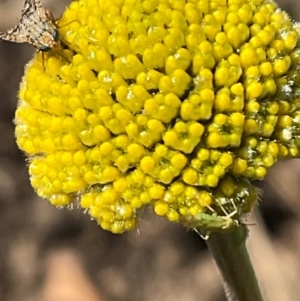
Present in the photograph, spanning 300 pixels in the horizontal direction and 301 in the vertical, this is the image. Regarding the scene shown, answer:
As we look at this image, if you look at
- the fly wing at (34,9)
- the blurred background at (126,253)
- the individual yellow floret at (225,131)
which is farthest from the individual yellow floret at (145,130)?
the blurred background at (126,253)

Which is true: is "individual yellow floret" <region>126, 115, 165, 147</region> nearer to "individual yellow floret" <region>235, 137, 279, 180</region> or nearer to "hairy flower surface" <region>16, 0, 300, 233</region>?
"hairy flower surface" <region>16, 0, 300, 233</region>

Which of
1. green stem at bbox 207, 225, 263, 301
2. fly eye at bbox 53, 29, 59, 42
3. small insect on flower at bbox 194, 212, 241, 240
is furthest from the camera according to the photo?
green stem at bbox 207, 225, 263, 301

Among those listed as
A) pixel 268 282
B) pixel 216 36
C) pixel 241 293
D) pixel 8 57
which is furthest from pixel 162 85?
pixel 8 57

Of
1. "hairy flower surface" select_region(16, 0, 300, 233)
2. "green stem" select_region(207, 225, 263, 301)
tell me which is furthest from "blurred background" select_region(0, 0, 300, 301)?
"hairy flower surface" select_region(16, 0, 300, 233)

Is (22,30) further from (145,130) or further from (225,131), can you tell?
(225,131)

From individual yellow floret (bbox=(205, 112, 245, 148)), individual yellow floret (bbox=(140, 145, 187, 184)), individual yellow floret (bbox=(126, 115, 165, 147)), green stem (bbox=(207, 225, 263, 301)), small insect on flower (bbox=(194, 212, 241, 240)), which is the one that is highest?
individual yellow floret (bbox=(205, 112, 245, 148))

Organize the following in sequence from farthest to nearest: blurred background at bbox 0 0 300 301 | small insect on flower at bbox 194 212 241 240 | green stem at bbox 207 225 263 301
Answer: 1. blurred background at bbox 0 0 300 301
2. green stem at bbox 207 225 263 301
3. small insect on flower at bbox 194 212 241 240
